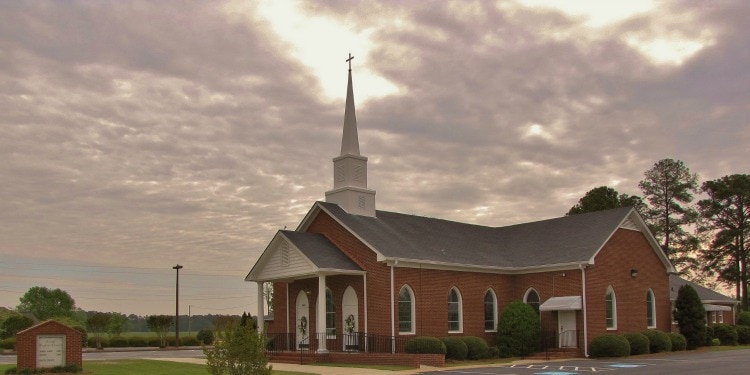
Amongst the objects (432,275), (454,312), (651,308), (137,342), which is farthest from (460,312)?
(137,342)

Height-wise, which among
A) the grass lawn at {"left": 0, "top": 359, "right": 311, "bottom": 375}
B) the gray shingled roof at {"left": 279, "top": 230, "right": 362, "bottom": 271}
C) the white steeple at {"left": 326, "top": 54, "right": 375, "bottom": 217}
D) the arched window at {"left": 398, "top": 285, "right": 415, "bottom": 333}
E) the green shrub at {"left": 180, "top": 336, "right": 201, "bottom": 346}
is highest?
the white steeple at {"left": 326, "top": 54, "right": 375, "bottom": 217}

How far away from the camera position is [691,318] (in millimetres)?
42406

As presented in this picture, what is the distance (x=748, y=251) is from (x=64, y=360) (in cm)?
6577

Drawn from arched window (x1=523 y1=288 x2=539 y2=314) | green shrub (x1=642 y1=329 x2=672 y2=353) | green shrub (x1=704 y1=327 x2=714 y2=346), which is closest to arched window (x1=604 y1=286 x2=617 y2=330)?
green shrub (x1=642 y1=329 x2=672 y2=353)

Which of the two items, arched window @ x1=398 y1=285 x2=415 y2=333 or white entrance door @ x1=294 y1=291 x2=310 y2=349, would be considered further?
white entrance door @ x1=294 y1=291 x2=310 y2=349

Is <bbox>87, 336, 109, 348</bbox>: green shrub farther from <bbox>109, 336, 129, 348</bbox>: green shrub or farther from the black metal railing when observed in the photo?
the black metal railing

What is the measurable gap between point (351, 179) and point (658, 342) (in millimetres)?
18697

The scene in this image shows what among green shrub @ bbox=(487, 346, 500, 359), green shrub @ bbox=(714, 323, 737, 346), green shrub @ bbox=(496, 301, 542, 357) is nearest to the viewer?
green shrub @ bbox=(487, 346, 500, 359)

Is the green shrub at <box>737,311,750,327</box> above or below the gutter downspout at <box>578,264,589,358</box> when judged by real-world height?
below

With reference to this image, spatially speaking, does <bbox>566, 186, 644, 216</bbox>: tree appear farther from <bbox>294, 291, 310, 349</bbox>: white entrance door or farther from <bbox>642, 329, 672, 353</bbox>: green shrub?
<bbox>294, 291, 310, 349</bbox>: white entrance door

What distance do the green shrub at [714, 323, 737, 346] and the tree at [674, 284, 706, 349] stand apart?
241 inches

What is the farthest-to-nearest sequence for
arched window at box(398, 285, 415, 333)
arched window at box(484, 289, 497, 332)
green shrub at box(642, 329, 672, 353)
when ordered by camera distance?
arched window at box(484, 289, 497, 332)
green shrub at box(642, 329, 672, 353)
arched window at box(398, 285, 415, 333)

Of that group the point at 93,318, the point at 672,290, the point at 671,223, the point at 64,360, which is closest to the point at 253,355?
the point at 64,360

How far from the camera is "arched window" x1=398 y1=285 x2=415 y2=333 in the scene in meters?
35.2
